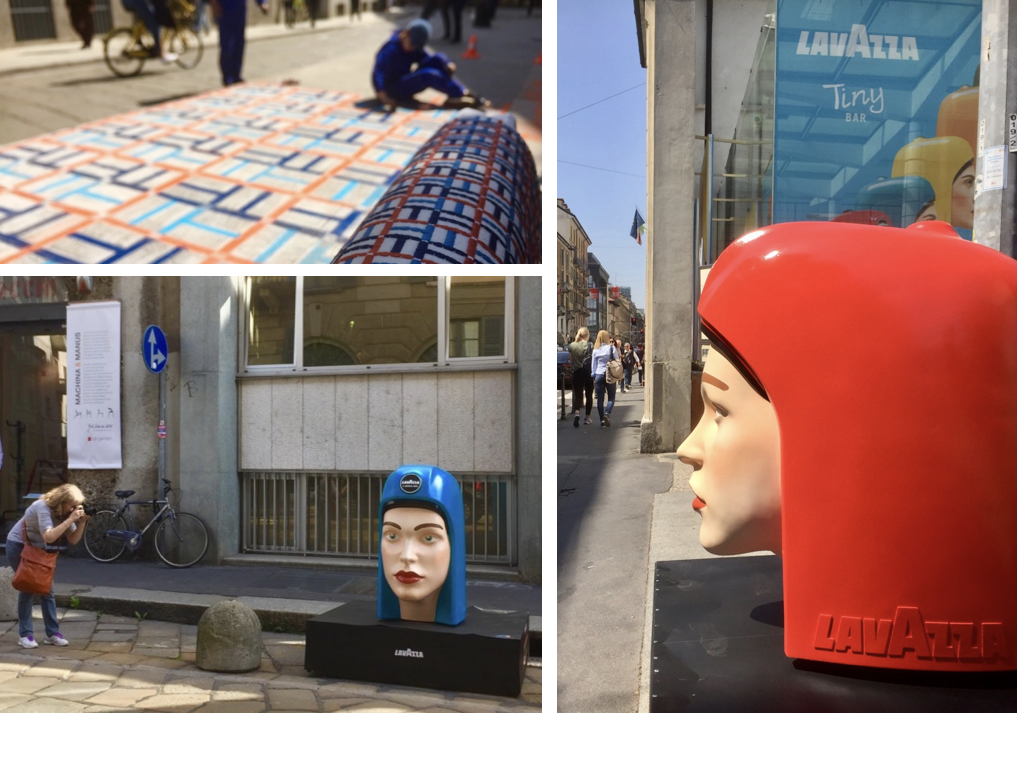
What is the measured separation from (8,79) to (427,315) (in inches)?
86.1

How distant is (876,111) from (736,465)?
1.60 metres

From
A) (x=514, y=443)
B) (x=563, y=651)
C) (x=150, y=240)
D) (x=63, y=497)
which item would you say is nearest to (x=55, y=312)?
(x=63, y=497)

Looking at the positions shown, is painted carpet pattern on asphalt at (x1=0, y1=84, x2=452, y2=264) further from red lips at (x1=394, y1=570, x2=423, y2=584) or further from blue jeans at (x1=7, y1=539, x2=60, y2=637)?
blue jeans at (x1=7, y1=539, x2=60, y2=637)

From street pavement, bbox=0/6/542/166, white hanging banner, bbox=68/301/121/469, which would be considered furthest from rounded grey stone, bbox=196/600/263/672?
street pavement, bbox=0/6/542/166

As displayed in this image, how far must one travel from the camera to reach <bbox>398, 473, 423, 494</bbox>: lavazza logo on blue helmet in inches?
145

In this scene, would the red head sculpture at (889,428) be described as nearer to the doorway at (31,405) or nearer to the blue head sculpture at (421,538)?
the blue head sculpture at (421,538)

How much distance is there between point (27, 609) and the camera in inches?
→ 177

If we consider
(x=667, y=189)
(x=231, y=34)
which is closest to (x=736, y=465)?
(x=667, y=189)

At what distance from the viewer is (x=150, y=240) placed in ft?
10.2

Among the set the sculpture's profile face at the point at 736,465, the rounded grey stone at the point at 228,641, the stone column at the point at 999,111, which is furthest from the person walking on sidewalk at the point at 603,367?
the rounded grey stone at the point at 228,641

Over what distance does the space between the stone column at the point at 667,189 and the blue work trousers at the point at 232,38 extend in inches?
63.3

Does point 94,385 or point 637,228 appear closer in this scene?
point 637,228

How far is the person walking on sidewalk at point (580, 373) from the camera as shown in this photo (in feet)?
11.0

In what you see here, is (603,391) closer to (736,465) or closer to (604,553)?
(604,553)
